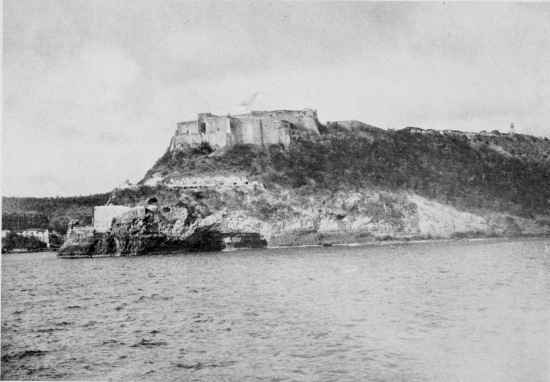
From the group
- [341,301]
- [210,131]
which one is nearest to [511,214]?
[210,131]

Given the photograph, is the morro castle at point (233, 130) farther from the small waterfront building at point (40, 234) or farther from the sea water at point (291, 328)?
the sea water at point (291, 328)

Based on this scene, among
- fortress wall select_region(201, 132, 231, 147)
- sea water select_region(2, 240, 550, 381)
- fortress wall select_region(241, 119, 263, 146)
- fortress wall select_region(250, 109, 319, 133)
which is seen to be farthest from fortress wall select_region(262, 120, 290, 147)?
sea water select_region(2, 240, 550, 381)

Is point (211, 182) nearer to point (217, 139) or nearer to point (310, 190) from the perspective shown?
point (217, 139)

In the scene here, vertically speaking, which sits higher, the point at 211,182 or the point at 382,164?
the point at 382,164

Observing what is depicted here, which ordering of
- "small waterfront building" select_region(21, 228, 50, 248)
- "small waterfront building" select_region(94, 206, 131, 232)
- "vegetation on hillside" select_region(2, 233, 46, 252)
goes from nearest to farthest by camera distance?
"small waterfront building" select_region(94, 206, 131, 232), "vegetation on hillside" select_region(2, 233, 46, 252), "small waterfront building" select_region(21, 228, 50, 248)

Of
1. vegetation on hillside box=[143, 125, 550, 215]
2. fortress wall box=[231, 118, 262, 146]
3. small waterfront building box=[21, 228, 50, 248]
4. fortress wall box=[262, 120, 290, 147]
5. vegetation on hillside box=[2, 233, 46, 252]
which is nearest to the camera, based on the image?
vegetation on hillside box=[143, 125, 550, 215]

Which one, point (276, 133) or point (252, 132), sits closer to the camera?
point (252, 132)

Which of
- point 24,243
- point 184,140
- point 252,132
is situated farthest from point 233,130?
point 24,243

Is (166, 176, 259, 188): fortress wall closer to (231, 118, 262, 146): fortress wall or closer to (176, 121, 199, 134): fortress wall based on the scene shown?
(231, 118, 262, 146): fortress wall
